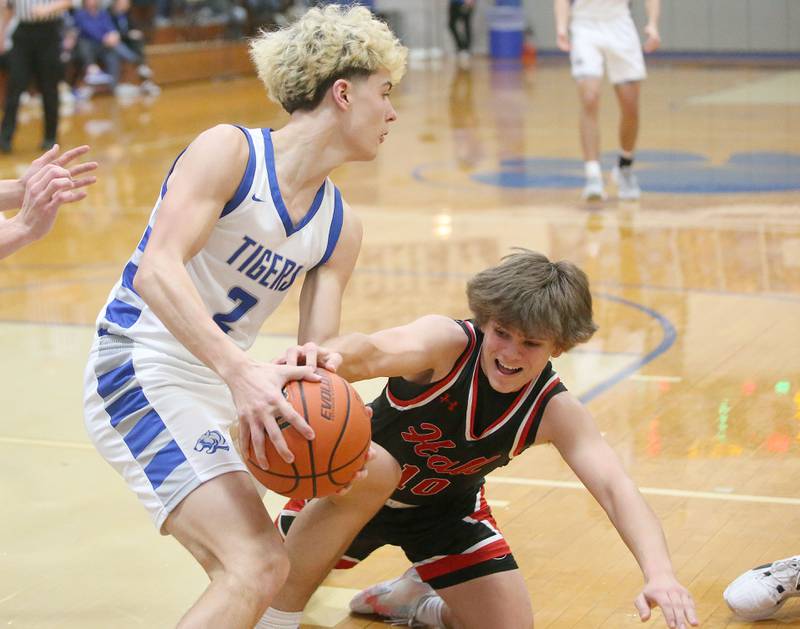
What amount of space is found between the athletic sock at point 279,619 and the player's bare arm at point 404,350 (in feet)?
2.04

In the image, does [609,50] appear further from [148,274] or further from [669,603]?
[669,603]

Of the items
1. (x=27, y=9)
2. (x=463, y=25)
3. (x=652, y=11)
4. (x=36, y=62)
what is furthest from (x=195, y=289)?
Answer: (x=463, y=25)

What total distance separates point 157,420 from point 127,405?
0.10 meters

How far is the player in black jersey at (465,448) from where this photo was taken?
3164 millimetres

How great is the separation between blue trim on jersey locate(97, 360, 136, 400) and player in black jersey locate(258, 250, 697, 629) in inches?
19.0

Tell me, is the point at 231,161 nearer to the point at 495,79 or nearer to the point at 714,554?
the point at 714,554

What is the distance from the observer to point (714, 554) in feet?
13.2

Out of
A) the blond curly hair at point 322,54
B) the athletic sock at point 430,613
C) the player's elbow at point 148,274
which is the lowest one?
the athletic sock at point 430,613

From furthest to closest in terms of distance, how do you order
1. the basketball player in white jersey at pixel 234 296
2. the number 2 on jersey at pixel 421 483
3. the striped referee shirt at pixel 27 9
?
the striped referee shirt at pixel 27 9 → the number 2 on jersey at pixel 421 483 → the basketball player in white jersey at pixel 234 296

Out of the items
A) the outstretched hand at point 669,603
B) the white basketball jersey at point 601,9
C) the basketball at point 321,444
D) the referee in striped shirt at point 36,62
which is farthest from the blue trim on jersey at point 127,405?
the referee in striped shirt at point 36,62

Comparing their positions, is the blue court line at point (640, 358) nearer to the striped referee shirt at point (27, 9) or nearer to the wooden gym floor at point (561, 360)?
the wooden gym floor at point (561, 360)

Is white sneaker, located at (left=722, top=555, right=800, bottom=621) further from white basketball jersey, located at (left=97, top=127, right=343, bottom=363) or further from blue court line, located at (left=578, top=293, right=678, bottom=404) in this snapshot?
blue court line, located at (left=578, top=293, right=678, bottom=404)

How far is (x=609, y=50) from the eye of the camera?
31.0ft

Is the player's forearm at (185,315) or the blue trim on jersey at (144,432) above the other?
the player's forearm at (185,315)
